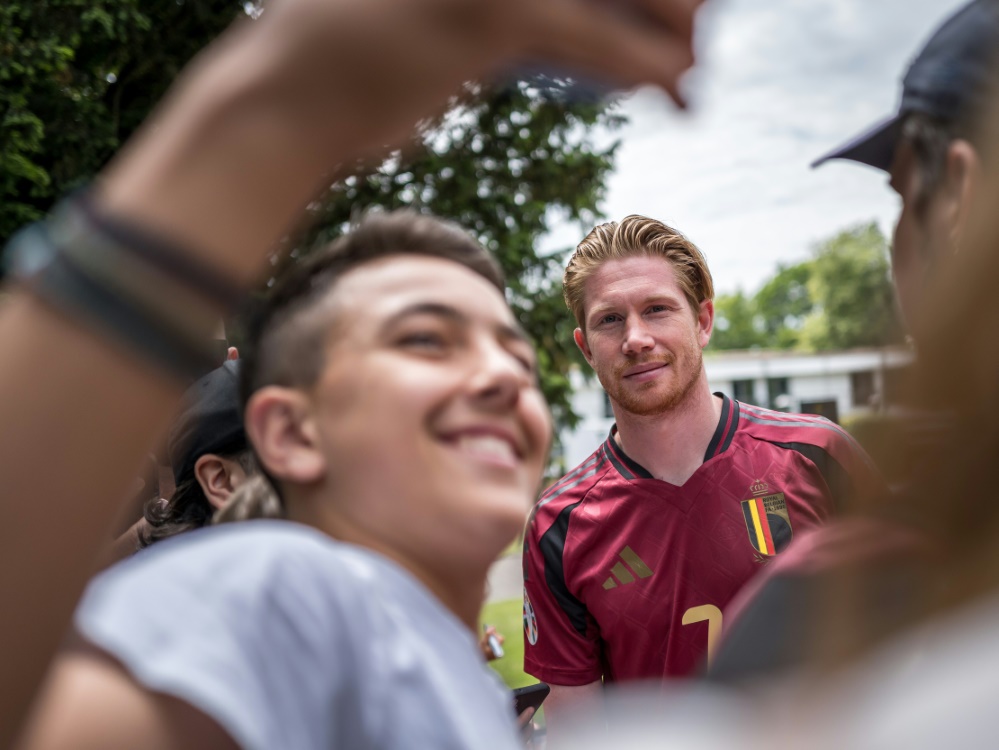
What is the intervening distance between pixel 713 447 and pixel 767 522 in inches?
14.4

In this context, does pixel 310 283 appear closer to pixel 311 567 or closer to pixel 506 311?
pixel 506 311

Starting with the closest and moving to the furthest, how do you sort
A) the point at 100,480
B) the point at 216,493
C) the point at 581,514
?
1. the point at 100,480
2. the point at 216,493
3. the point at 581,514

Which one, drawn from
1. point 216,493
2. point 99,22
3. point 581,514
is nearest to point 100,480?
point 216,493

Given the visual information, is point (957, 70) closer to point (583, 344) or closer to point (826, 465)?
point (826, 465)

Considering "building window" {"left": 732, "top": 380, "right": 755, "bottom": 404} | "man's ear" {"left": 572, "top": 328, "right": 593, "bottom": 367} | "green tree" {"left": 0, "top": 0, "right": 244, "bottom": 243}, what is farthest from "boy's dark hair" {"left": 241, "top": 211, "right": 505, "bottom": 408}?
"building window" {"left": 732, "top": 380, "right": 755, "bottom": 404}

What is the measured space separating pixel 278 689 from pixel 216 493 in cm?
188

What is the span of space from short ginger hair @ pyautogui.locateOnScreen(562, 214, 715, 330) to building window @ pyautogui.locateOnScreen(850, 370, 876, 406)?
107 inches

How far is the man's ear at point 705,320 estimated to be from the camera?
3.46 metres

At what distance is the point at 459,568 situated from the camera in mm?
1138

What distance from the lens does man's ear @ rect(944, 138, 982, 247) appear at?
23.9 inches

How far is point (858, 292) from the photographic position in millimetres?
701

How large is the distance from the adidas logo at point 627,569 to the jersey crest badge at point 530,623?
0.38m

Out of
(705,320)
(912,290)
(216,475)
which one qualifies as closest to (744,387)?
(705,320)

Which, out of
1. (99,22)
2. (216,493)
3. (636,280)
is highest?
(99,22)
